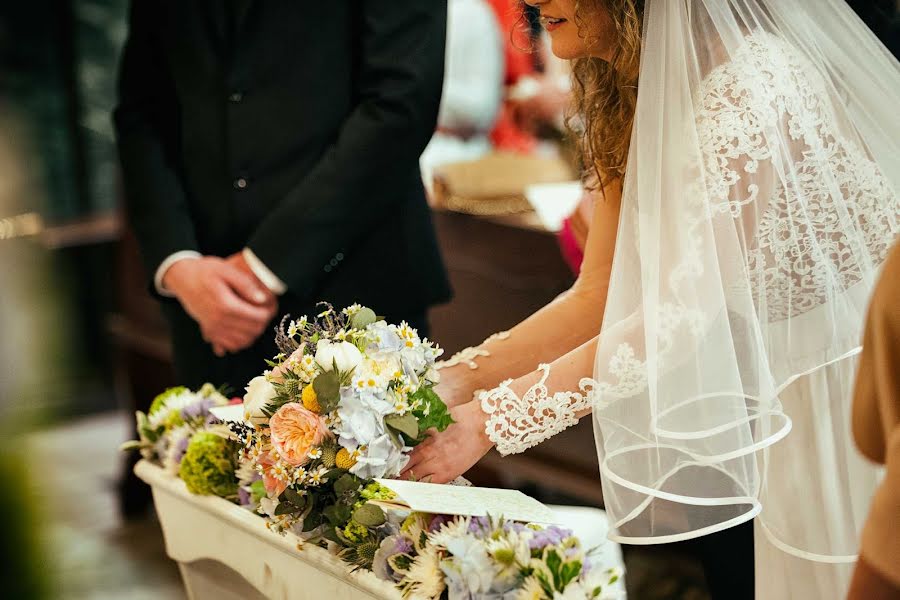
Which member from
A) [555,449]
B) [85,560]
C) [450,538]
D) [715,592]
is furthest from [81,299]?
[450,538]

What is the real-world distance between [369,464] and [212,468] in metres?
0.38

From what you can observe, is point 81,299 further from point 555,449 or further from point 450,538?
point 450,538

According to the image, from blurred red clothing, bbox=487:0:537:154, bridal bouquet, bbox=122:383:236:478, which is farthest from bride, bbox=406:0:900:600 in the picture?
blurred red clothing, bbox=487:0:537:154

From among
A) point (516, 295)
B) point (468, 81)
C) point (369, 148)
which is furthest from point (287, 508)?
point (468, 81)

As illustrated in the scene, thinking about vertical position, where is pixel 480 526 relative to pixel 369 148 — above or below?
below

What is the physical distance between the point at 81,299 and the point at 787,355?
4115mm

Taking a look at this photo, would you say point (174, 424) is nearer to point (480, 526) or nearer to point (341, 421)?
point (341, 421)

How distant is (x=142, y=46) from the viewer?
7.36ft

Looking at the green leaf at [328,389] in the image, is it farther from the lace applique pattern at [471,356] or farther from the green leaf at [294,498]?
the lace applique pattern at [471,356]

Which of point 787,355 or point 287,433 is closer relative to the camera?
point 287,433

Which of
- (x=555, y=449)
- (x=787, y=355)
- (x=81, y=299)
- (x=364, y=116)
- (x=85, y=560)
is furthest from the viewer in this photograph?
(x=81, y=299)

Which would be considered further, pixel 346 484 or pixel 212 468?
pixel 212 468

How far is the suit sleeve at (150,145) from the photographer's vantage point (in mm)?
2186

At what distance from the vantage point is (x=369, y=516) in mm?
1250
